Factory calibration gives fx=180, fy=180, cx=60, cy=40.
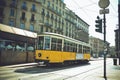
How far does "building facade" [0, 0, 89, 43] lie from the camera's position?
1618 inches

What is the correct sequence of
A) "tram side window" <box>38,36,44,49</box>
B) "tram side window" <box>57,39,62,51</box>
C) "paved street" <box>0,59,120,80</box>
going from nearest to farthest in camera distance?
"paved street" <box>0,59,120,80</box>, "tram side window" <box>38,36,44,49</box>, "tram side window" <box>57,39,62,51</box>

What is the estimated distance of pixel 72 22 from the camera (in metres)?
65.5

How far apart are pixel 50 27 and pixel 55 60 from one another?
1288 inches

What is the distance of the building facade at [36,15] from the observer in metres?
41.1

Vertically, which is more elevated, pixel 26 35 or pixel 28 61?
pixel 26 35

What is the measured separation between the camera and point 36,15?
45.9 m

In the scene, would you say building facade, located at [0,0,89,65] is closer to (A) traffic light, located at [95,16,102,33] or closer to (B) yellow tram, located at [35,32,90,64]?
(B) yellow tram, located at [35,32,90,64]

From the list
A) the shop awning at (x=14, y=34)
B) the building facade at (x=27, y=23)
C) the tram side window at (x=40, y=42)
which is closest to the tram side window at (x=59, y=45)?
the tram side window at (x=40, y=42)

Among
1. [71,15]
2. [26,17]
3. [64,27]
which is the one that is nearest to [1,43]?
[26,17]

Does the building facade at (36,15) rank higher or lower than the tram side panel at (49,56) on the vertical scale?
higher

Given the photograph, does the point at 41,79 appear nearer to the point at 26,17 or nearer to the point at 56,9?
the point at 26,17

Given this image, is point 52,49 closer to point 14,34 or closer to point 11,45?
point 14,34

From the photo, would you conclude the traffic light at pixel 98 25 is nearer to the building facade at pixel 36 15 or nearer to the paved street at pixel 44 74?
the paved street at pixel 44 74

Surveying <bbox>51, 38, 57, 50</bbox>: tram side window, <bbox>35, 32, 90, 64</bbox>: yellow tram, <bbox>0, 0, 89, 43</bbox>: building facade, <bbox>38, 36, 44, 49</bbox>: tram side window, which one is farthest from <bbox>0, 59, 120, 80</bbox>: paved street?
<bbox>0, 0, 89, 43</bbox>: building facade
